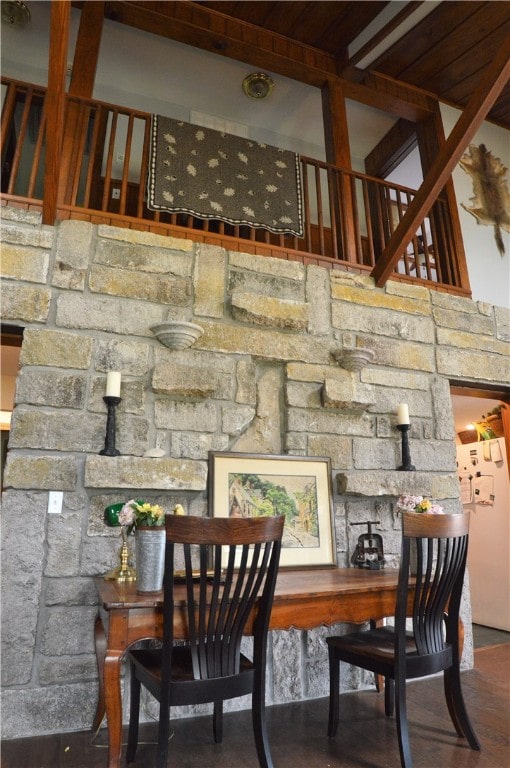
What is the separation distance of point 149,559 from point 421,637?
1.13 metres

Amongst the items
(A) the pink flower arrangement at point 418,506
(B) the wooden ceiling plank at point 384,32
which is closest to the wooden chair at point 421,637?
(A) the pink flower arrangement at point 418,506

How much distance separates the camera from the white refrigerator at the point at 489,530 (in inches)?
164

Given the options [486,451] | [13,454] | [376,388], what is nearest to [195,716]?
[13,454]

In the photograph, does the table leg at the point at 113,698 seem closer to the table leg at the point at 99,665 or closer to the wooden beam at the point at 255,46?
the table leg at the point at 99,665

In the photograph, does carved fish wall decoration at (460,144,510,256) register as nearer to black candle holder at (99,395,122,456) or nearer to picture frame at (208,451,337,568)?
picture frame at (208,451,337,568)

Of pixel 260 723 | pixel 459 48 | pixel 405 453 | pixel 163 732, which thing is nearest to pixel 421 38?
pixel 459 48

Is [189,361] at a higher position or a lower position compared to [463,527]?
higher

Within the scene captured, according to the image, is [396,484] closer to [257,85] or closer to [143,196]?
[143,196]

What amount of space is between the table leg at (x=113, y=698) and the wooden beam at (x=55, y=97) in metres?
2.16

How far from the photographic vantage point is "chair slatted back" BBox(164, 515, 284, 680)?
156 centimetres

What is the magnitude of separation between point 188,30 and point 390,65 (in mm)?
1763

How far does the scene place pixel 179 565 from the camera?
2.40m

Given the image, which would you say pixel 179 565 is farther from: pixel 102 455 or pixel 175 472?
pixel 102 455

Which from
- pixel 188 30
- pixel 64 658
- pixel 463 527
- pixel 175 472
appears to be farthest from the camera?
pixel 188 30
